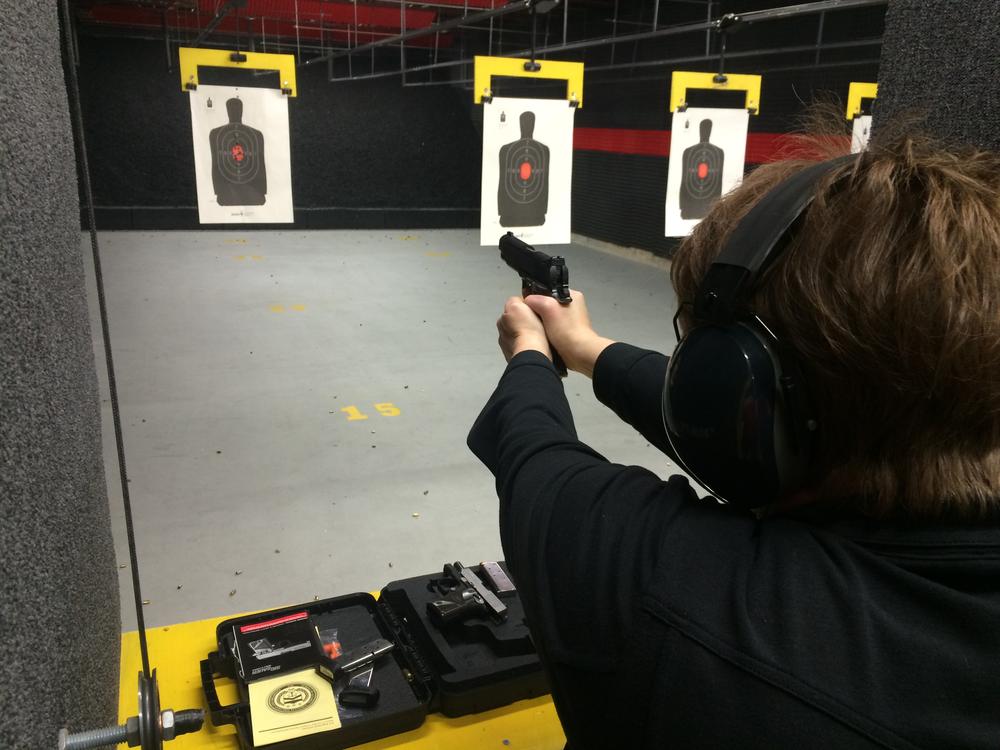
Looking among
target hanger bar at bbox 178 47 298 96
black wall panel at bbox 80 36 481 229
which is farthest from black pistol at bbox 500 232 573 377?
black wall panel at bbox 80 36 481 229

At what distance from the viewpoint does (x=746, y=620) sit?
1.41 ft

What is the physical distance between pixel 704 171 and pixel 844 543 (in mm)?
3842

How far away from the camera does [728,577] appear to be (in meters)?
0.45

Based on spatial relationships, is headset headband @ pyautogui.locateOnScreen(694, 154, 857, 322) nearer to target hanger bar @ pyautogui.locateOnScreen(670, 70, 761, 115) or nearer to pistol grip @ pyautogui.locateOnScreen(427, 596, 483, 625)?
pistol grip @ pyautogui.locateOnScreen(427, 596, 483, 625)

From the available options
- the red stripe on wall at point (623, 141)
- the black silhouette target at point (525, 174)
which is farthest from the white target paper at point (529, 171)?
the red stripe on wall at point (623, 141)

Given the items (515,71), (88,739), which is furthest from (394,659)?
(515,71)

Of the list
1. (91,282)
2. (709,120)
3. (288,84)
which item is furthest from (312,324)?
(709,120)

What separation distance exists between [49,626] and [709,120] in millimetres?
3952

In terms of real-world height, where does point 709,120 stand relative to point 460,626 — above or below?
above

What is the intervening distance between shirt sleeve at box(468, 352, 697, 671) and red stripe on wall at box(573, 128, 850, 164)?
5130 millimetres

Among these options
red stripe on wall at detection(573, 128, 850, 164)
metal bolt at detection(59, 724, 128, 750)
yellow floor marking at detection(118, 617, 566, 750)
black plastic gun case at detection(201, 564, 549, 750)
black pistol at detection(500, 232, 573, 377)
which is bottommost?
yellow floor marking at detection(118, 617, 566, 750)

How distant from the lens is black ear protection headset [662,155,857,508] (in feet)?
1.54

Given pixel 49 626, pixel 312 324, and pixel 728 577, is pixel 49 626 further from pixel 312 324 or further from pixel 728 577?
pixel 312 324

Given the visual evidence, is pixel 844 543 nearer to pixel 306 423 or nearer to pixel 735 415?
pixel 735 415
